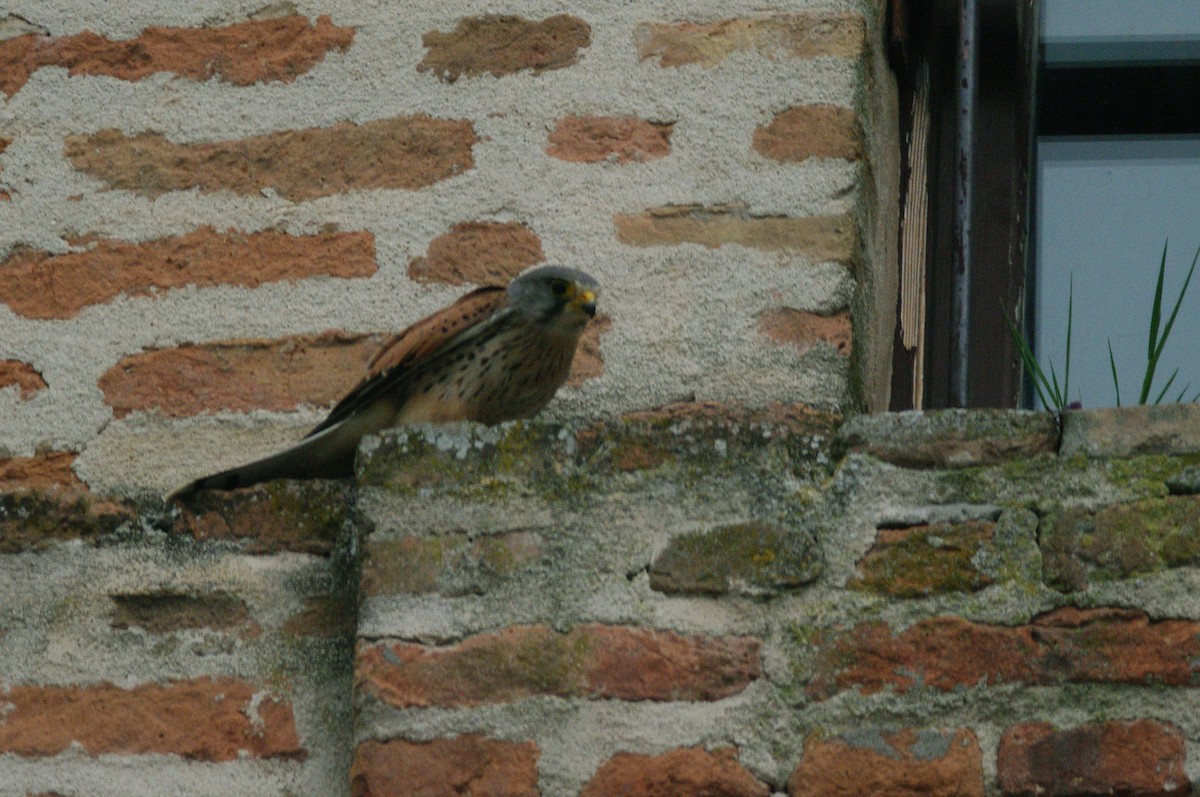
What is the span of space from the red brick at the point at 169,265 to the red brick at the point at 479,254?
10 centimetres

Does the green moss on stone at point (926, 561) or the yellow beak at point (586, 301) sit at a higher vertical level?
the yellow beak at point (586, 301)

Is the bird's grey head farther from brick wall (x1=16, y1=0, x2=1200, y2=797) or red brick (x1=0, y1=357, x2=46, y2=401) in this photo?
red brick (x1=0, y1=357, x2=46, y2=401)

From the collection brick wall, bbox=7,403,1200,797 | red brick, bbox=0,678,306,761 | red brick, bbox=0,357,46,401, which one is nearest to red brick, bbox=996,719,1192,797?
brick wall, bbox=7,403,1200,797

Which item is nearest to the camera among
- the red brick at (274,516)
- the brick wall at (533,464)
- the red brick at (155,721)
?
the brick wall at (533,464)

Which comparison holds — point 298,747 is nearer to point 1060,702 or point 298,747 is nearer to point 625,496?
point 625,496

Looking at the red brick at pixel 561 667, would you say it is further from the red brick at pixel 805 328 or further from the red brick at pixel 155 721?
the red brick at pixel 805 328

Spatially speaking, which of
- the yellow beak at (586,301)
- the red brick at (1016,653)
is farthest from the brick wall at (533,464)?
the yellow beak at (586,301)

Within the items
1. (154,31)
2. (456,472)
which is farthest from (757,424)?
(154,31)

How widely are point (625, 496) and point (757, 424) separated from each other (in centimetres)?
21

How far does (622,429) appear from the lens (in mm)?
2896

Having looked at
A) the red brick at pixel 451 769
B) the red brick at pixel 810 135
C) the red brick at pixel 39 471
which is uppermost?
the red brick at pixel 810 135

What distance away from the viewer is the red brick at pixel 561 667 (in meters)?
2.74

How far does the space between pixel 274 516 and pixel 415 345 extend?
33 centimetres

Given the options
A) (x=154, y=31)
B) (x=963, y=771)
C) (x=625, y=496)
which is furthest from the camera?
(x=154, y=31)
